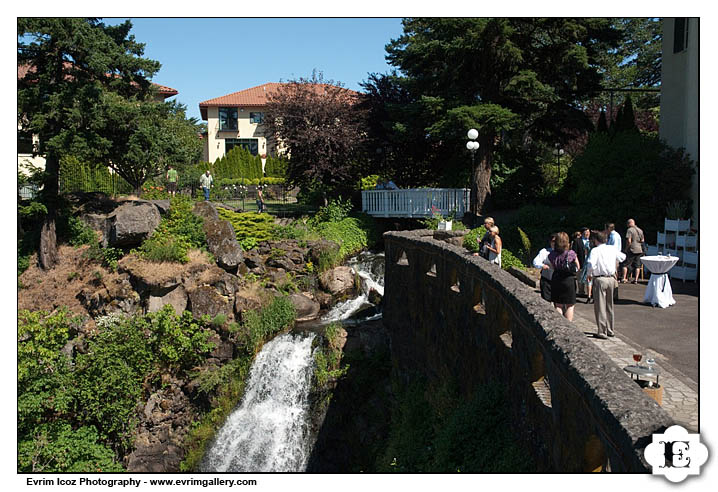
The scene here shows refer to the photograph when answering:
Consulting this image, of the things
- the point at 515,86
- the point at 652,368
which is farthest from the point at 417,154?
the point at 652,368

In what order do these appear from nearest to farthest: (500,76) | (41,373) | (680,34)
→ (41,373) → (680,34) → (500,76)

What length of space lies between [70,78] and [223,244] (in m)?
6.99

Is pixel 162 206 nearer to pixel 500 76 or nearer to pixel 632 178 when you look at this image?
pixel 500 76

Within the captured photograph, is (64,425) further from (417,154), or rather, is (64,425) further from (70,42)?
(417,154)

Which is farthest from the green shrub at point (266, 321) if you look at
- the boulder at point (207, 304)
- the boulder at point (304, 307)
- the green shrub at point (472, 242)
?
the green shrub at point (472, 242)

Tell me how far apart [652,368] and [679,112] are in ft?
45.4

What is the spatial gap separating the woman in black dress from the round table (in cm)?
308

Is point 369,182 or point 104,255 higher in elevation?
point 369,182

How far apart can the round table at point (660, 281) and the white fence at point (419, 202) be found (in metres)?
13.5

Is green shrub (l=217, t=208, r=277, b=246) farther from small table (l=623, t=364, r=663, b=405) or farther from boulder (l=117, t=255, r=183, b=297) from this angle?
small table (l=623, t=364, r=663, b=405)

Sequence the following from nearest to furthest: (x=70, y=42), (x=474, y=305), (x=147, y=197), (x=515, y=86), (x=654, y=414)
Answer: (x=654, y=414)
(x=474, y=305)
(x=70, y=42)
(x=515, y=86)
(x=147, y=197)

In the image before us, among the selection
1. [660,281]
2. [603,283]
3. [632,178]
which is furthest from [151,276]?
[632,178]

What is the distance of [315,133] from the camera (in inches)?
957

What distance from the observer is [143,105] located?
19.7 metres
